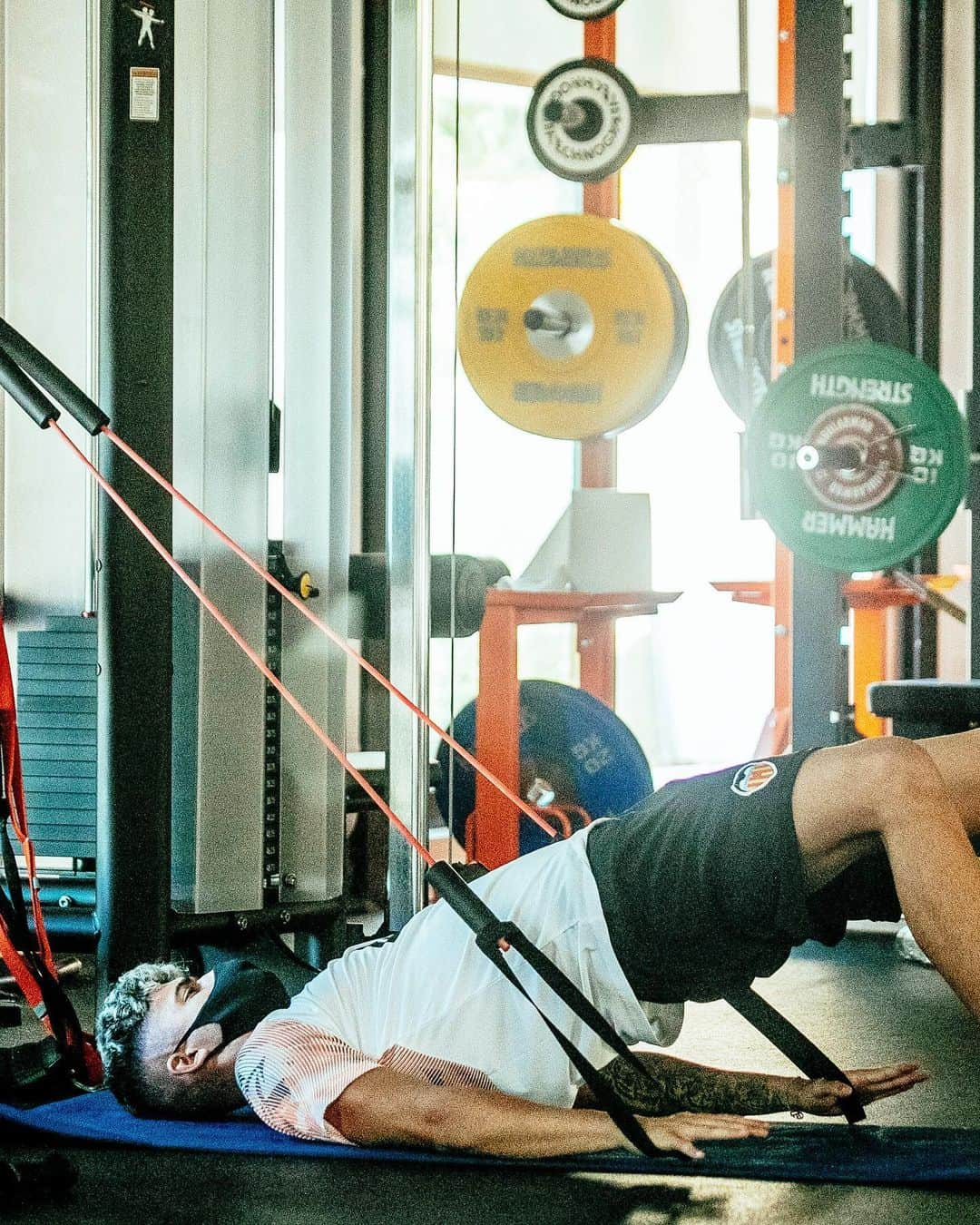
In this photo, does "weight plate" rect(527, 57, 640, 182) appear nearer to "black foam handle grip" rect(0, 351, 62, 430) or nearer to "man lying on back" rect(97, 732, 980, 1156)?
"black foam handle grip" rect(0, 351, 62, 430)

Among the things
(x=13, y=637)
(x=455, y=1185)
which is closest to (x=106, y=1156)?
(x=455, y=1185)

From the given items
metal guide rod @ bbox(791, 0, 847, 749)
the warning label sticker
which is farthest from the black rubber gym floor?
the warning label sticker

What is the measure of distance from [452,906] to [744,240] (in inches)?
90.2

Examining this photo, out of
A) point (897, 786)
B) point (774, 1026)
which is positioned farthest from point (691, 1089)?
point (897, 786)

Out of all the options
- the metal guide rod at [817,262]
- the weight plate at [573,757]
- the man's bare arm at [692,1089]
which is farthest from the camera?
the weight plate at [573,757]

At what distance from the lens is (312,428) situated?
10.3 feet

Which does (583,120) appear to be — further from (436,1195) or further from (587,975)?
(436,1195)

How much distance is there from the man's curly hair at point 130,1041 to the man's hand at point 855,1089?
95cm

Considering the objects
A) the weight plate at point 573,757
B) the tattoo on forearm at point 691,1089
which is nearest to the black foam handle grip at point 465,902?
the tattoo on forearm at point 691,1089

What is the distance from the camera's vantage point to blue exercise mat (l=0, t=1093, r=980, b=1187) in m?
1.91

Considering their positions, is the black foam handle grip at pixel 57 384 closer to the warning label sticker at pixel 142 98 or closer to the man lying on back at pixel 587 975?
the warning label sticker at pixel 142 98

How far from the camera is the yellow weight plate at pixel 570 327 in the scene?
3908mm

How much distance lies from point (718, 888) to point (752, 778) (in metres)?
0.17

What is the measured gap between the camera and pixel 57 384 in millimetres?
2203
